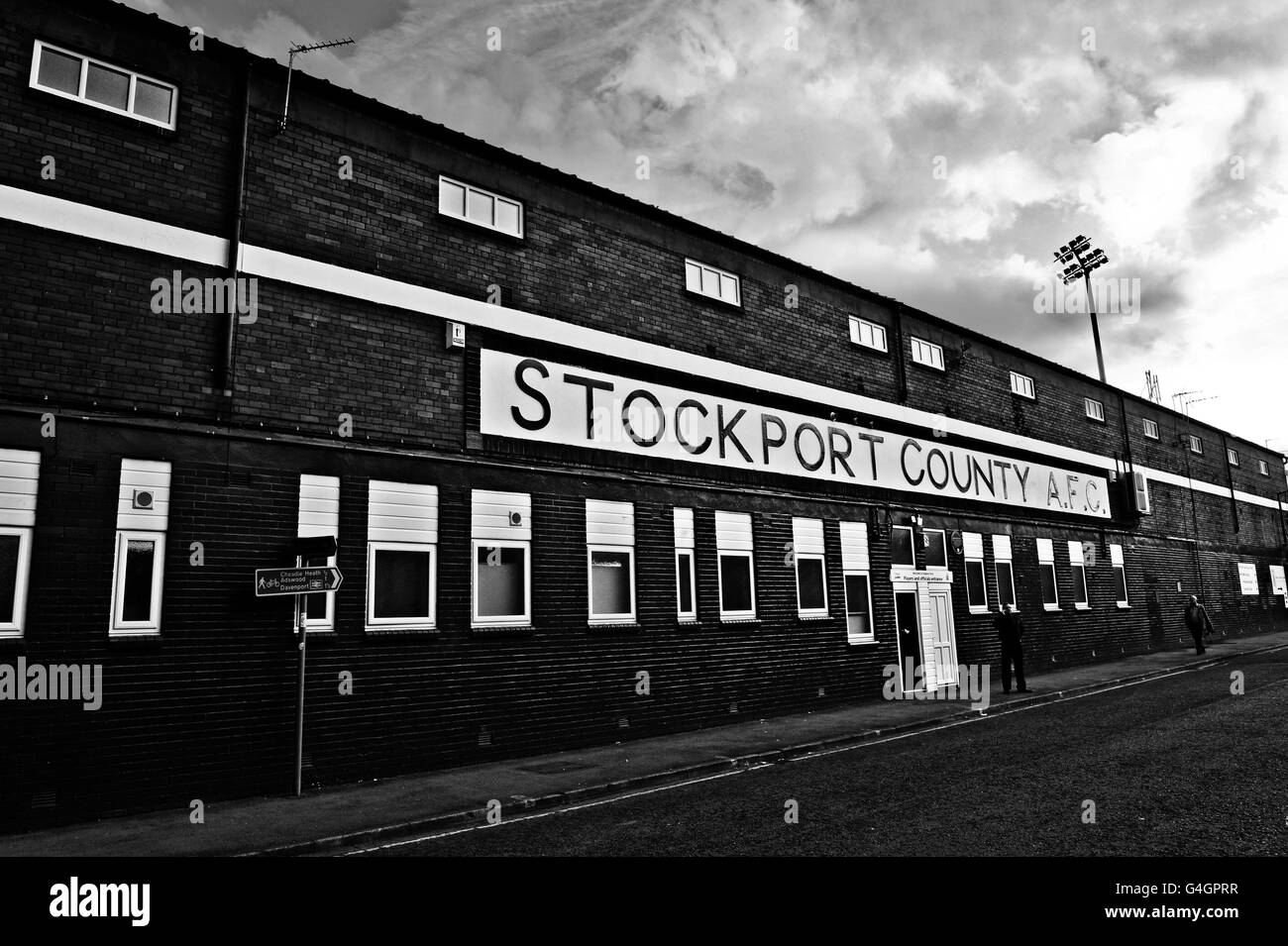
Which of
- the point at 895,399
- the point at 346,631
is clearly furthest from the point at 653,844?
the point at 895,399

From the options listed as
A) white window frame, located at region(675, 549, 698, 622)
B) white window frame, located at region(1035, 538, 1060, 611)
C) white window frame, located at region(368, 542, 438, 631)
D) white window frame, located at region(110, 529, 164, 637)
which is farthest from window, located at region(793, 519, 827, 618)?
white window frame, located at region(110, 529, 164, 637)

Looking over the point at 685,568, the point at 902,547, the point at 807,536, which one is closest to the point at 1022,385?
the point at 902,547

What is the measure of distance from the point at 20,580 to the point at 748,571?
11.1m

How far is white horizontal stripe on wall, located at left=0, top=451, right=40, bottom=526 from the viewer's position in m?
8.67

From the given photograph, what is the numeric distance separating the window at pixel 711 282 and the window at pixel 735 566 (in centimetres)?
441

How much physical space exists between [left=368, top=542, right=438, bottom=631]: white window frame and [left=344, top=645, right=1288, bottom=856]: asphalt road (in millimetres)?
3544

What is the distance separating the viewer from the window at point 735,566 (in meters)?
15.4

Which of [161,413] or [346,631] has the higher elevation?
[161,413]

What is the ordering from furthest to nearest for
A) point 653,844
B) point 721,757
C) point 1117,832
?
point 721,757, point 653,844, point 1117,832

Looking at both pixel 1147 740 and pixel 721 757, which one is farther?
pixel 721 757

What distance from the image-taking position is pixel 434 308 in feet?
40.2
